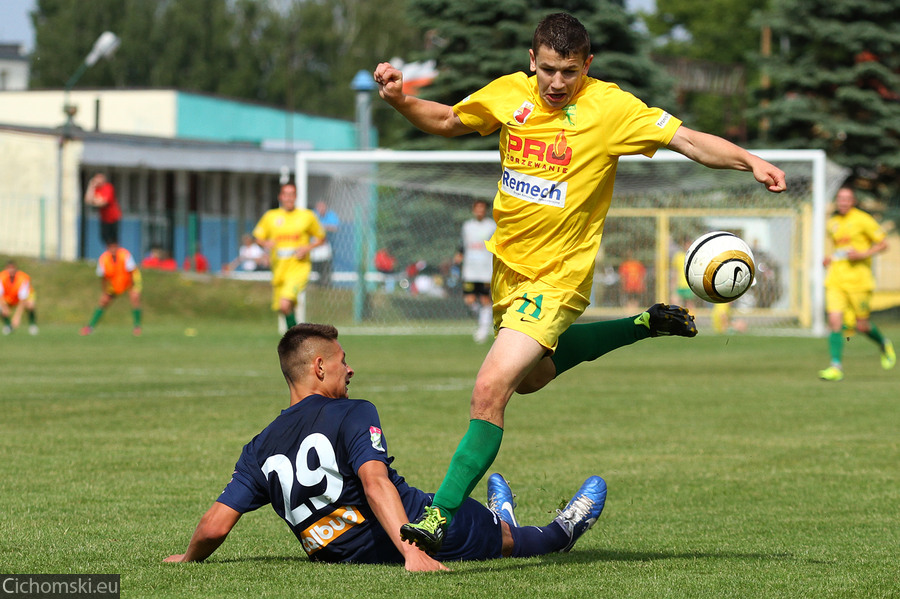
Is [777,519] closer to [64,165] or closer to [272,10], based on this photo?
[64,165]

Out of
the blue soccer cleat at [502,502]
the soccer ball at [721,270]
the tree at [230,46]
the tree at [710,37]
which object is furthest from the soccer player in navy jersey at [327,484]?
the tree at [230,46]

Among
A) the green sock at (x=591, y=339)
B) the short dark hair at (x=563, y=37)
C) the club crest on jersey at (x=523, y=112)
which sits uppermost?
the short dark hair at (x=563, y=37)

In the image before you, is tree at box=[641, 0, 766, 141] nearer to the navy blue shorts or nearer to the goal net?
the goal net

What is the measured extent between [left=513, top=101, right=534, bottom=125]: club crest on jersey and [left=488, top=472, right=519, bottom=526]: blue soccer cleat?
5.60 ft

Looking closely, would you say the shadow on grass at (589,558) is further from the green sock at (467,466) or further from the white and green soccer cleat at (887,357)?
the white and green soccer cleat at (887,357)

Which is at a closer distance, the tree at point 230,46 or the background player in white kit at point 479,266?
the background player in white kit at point 479,266

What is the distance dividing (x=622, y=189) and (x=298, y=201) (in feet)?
24.8

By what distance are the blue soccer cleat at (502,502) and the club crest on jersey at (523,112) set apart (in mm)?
1706

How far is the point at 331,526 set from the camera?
504 cm

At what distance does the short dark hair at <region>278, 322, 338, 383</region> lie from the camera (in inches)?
200

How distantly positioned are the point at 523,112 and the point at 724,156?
0.95 metres

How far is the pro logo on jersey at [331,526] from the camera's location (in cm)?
501

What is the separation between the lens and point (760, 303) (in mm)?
26984

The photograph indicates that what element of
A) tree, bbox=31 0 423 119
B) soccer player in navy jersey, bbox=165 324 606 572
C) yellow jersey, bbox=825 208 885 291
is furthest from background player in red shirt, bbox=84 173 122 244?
tree, bbox=31 0 423 119
